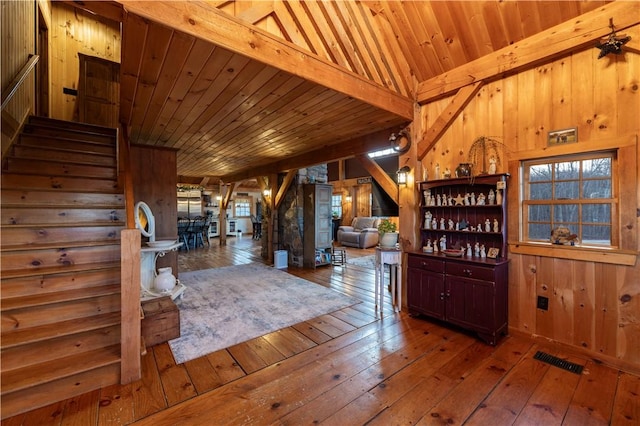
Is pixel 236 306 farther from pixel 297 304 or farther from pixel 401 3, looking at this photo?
pixel 401 3

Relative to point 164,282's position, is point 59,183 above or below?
above

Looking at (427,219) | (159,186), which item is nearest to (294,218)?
(159,186)

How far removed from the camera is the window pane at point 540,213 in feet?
8.38

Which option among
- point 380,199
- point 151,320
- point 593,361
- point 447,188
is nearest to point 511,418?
point 593,361

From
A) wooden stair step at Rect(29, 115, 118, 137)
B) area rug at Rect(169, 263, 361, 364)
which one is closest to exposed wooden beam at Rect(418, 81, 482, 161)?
area rug at Rect(169, 263, 361, 364)

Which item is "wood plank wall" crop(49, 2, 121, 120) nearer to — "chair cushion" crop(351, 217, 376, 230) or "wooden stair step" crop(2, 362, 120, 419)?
"wooden stair step" crop(2, 362, 120, 419)

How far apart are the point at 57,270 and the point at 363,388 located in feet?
9.28

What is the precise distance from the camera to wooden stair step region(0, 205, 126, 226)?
2543mm

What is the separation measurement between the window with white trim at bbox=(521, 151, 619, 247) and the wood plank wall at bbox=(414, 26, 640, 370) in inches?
6.9

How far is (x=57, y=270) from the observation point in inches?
92.0

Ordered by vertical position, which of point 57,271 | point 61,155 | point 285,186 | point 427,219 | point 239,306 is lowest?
point 239,306

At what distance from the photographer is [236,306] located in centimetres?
364

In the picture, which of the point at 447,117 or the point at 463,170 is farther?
the point at 447,117

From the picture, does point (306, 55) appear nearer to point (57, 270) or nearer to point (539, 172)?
point (539, 172)
